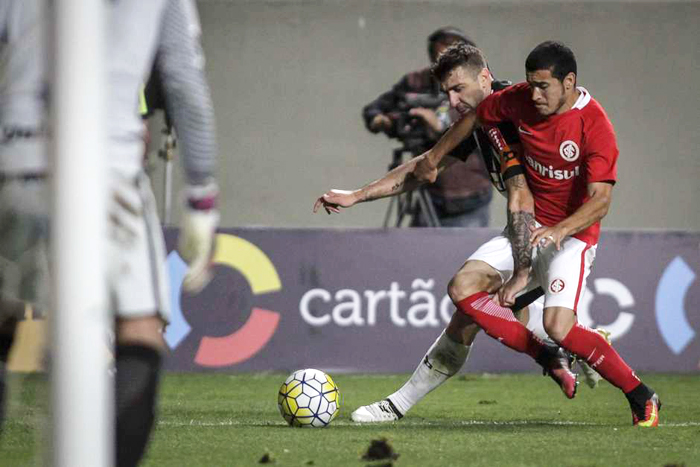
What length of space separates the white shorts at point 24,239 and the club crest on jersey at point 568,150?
3.24m

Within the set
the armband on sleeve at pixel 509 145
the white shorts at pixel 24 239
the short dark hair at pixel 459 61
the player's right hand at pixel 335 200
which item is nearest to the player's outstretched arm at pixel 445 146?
the armband on sleeve at pixel 509 145

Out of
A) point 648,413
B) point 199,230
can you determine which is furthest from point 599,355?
point 199,230

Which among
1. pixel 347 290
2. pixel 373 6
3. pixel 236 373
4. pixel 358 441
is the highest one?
pixel 373 6

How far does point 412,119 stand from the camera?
9.55m

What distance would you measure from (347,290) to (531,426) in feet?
10.8

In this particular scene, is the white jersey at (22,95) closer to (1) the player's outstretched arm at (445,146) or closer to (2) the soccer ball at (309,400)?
(2) the soccer ball at (309,400)

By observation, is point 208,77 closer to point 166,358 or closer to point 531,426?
point 166,358

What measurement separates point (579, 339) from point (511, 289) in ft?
1.25

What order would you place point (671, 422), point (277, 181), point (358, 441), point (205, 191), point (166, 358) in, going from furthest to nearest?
point (277, 181) < point (166, 358) < point (671, 422) < point (358, 441) < point (205, 191)

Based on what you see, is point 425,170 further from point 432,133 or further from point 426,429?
point 432,133

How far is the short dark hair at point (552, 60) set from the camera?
5828mm

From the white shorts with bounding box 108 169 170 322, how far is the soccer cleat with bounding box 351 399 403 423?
3.02 metres

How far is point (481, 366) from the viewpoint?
9297 mm

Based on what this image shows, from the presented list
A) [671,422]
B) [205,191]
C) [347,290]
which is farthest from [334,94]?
[205,191]
